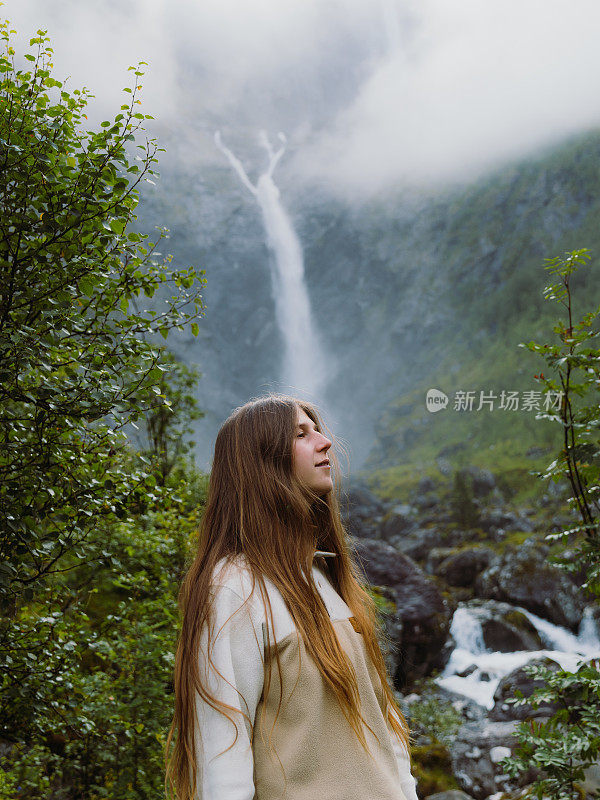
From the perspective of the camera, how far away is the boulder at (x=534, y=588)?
48.7ft

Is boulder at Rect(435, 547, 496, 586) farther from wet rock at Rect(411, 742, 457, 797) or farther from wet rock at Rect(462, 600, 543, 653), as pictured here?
wet rock at Rect(411, 742, 457, 797)

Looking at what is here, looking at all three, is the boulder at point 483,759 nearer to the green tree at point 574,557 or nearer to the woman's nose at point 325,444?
the green tree at point 574,557

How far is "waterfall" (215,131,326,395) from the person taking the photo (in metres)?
48.1

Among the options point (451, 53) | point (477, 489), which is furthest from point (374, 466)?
point (451, 53)

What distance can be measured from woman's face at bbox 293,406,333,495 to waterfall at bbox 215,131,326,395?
42.1m

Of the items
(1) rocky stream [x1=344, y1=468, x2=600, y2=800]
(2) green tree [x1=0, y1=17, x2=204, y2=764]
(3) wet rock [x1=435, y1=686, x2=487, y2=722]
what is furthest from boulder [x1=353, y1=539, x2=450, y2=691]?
(2) green tree [x1=0, y1=17, x2=204, y2=764]

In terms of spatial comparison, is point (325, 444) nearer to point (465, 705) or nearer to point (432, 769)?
point (432, 769)

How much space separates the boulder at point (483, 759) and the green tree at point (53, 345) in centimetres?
578

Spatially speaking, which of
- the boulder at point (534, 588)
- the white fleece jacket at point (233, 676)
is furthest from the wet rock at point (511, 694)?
the white fleece jacket at point (233, 676)

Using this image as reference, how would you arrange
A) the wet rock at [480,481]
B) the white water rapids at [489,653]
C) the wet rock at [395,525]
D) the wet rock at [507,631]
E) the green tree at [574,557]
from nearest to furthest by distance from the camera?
the green tree at [574,557] < the white water rapids at [489,653] < the wet rock at [507,631] < the wet rock at [395,525] < the wet rock at [480,481]

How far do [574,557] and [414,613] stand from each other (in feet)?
32.4

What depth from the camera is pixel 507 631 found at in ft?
45.7

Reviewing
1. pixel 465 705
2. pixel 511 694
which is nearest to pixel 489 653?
pixel 465 705

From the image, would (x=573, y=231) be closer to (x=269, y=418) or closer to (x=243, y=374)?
(x=243, y=374)
